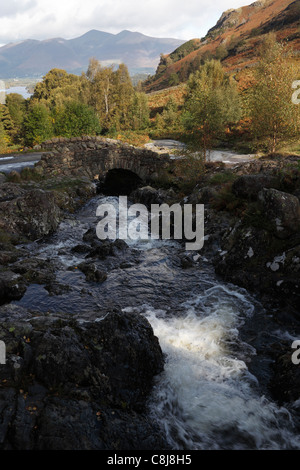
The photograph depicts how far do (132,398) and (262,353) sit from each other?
3768 mm

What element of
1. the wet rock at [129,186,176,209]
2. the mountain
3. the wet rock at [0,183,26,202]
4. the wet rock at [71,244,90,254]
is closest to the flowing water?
the wet rock at [71,244,90,254]

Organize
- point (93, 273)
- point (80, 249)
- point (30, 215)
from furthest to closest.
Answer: point (30, 215)
point (80, 249)
point (93, 273)

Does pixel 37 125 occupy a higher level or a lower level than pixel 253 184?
higher

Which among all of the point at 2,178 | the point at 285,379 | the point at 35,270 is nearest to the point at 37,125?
the point at 2,178

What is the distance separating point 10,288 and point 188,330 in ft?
20.0

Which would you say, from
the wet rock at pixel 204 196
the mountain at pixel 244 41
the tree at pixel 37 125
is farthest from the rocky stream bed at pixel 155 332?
the mountain at pixel 244 41

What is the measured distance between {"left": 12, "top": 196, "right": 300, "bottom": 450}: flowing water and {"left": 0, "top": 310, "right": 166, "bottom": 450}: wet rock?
25.7 inches

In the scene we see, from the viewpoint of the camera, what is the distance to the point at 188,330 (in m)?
8.70

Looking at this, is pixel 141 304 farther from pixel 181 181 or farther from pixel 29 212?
pixel 181 181

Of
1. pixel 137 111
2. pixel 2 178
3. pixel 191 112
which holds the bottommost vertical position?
pixel 2 178

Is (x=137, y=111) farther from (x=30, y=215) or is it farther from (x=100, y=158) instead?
(x=30, y=215)

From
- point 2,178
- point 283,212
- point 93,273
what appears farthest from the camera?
point 2,178

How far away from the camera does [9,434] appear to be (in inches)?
173

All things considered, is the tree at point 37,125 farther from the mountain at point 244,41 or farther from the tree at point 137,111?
the mountain at point 244,41
